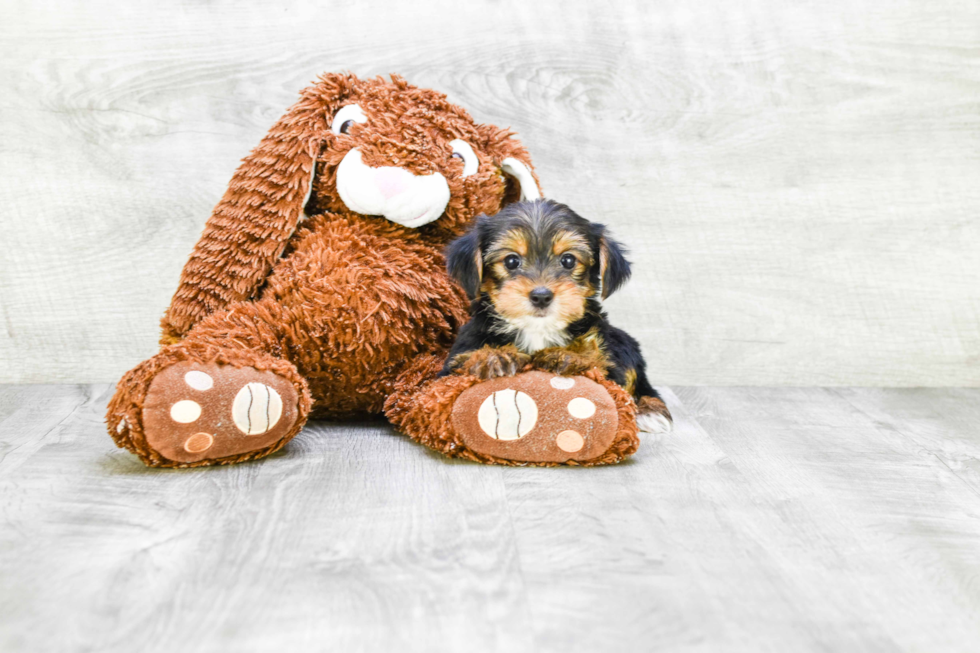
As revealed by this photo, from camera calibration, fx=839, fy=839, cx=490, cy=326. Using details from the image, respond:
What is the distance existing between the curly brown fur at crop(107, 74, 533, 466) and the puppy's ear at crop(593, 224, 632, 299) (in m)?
0.42

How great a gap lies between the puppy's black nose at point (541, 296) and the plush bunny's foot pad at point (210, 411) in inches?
23.4

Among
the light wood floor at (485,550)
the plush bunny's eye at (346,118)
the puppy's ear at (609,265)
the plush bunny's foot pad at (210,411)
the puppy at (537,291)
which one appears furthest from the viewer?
the plush bunny's eye at (346,118)

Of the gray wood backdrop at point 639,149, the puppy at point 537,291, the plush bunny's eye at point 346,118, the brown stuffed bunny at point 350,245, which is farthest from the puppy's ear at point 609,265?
the gray wood backdrop at point 639,149

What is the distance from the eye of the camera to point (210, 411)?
177cm

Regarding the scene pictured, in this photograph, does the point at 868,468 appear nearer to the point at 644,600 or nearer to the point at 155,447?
the point at 644,600

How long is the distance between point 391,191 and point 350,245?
19 cm

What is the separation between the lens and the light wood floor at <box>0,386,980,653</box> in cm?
117

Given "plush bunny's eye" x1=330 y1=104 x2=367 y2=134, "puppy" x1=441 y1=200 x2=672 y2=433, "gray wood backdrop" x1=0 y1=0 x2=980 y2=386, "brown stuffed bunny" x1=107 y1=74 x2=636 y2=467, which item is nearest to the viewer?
"puppy" x1=441 y1=200 x2=672 y2=433

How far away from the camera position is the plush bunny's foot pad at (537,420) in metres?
1.85

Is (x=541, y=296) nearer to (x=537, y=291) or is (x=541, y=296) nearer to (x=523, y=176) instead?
(x=537, y=291)

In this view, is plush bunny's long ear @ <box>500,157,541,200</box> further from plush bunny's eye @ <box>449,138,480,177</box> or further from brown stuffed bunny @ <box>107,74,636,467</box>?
plush bunny's eye @ <box>449,138,480,177</box>

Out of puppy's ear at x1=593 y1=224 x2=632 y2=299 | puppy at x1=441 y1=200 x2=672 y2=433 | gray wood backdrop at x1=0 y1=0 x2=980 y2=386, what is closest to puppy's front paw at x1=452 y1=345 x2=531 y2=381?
puppy at x1=441 y1=200 x2=672 y2=433

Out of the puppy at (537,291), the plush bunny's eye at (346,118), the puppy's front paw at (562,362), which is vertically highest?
the plush bunny's eye at (346,118)

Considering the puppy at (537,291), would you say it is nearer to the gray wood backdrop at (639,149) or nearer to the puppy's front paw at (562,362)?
the puppy's front paw at (562,362)
